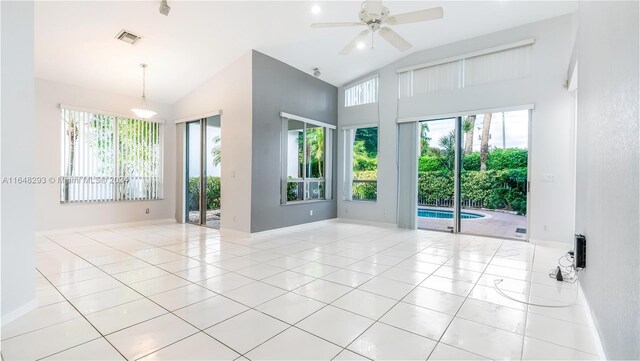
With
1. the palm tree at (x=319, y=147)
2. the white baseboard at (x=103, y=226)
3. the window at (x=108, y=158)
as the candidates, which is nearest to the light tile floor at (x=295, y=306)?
the white baseboard at (x=103, y=226)

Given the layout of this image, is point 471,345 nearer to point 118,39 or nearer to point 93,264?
point 93,264

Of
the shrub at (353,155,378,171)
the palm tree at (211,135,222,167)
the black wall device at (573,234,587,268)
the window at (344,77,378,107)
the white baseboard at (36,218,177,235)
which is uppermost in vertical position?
the window at (344,77,378,107)

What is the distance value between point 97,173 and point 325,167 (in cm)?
498

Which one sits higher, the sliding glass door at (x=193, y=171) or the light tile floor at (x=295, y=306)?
the sliding glass door at (x=193, y=171)

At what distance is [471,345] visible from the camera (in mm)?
1979

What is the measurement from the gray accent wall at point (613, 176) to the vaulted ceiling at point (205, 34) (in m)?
2.87

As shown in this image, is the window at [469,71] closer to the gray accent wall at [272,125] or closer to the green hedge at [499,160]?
the gray accent wall at [272,125]

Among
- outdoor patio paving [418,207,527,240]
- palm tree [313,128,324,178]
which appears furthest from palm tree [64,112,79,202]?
outdoor patio paving [418,207,527,240]

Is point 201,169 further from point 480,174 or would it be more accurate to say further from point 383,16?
point 480,174

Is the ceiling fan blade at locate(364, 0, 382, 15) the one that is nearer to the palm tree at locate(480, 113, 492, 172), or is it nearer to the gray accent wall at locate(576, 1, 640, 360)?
the gray accent wall at locate(576, 1, 640, 360)

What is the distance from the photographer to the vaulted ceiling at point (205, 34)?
4.12 meters

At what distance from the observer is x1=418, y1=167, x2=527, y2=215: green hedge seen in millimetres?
8336

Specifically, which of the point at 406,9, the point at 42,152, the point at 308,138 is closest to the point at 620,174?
the point at 406,9

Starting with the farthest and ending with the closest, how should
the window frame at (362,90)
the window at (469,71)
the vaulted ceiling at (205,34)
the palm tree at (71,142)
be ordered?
the window frame at (362,90) → the palm tree at (71,142) → the window at (469,71) → the vaulted ceiling at (205,34)
